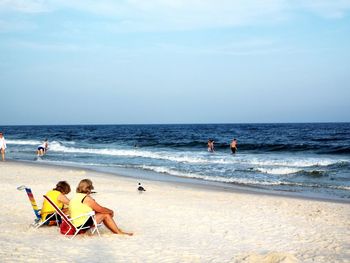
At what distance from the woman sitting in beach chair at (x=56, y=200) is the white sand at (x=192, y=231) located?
0.69 feet

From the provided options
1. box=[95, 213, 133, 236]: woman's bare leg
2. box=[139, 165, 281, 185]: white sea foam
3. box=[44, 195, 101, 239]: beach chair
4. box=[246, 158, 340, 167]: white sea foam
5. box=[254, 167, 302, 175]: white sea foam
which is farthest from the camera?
box=[246, 158, 340, 167]: white sea foam

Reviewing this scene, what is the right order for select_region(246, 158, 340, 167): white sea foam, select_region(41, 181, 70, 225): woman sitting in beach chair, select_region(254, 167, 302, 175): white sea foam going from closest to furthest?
select_region(41, 181, 70, 225): woman sitting in beach chair → select_region(254, 167, 302, 175): white sea foam → select_region(246, 158, 340, 167): white sea foam

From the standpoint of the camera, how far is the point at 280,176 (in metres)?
18.1

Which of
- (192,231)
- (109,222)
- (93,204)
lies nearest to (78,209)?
(93,204)

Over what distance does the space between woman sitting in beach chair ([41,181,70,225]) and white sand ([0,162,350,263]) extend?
21 centimetres

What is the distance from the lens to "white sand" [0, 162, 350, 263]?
19.1ft

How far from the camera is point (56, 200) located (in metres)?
7.12

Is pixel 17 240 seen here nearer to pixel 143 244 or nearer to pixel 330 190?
pixel 143 244

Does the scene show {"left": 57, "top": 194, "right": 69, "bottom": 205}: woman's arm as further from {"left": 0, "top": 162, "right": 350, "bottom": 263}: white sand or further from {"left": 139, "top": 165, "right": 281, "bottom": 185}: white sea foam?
{"left": 139, "top": 165, "right": 281, "bottom": 185}: white sea foam

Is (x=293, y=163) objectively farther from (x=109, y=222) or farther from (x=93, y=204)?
(x=93, y=204)

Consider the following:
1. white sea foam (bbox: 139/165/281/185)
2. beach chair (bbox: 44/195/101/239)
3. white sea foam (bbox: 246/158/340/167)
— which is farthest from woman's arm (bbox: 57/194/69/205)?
white sea foam (bbox: 246/158/340/167)

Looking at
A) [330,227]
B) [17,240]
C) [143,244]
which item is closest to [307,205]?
[330,227]

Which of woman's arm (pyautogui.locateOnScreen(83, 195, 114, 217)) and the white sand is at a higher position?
woman's arm (pyautogui.locateOnScreen(83, 195, 114, 217))

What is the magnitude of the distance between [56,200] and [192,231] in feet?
7.98
